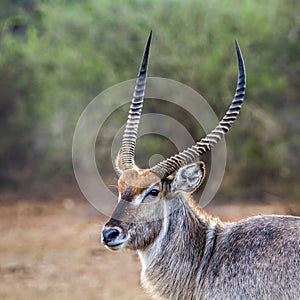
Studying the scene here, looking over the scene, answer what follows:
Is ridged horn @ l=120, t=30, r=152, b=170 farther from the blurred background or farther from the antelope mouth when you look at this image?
the blurred background

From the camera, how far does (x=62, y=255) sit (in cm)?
1579

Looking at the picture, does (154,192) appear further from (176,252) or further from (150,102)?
(150,102)

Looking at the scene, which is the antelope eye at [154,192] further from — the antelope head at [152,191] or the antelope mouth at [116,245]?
the antelope mouth at [116,245]

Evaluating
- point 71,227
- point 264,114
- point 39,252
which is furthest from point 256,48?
point 39,252

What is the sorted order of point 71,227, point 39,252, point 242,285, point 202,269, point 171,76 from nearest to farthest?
point 242,285 → point 202,269 → point 39,252 → point 71,227 → point 171,76

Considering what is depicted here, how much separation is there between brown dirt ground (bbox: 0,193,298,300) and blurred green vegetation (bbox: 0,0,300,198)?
2.17 meters

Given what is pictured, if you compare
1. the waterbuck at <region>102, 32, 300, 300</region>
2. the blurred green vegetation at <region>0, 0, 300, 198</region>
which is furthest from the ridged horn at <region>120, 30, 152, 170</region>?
the blurred green vegetation at <region>0, 0, 300, 198</region>

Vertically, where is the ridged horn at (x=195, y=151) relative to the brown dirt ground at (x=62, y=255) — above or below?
below

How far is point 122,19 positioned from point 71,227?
629 centimetres

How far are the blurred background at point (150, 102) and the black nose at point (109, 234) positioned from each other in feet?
33.9

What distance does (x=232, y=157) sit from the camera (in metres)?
22.0

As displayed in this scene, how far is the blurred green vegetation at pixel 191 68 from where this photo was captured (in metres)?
20.9

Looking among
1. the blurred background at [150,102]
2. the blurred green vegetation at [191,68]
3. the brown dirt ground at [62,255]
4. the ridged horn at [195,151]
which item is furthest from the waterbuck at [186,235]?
the blurred green vegetation at [191,68]

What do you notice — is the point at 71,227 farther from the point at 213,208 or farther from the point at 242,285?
the point at 242,285
